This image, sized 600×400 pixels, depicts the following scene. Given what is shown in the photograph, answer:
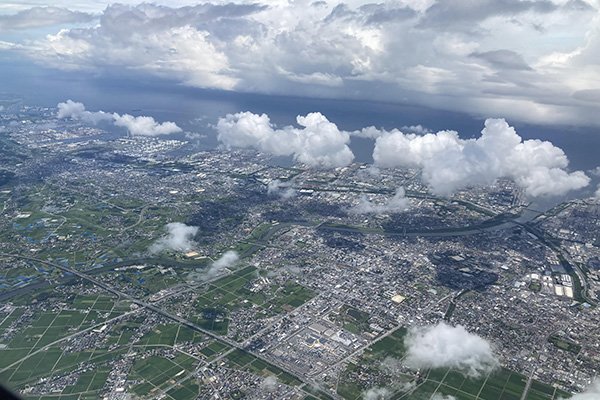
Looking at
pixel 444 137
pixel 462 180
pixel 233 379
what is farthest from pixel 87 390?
pixel 444 137

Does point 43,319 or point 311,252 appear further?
point 311,252

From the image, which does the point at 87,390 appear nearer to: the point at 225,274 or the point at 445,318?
the point at 225,274

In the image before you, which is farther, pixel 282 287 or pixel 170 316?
pixel 282 287

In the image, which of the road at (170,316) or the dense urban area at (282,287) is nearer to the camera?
the dense urban area at (282,287)

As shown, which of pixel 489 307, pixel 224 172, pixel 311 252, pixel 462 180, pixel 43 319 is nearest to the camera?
pixel 43 319

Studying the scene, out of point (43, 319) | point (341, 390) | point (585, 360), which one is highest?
point (585, 360)

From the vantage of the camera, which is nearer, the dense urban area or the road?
the dense urban area

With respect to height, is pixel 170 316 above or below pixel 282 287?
below

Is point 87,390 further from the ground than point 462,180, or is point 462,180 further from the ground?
point 462,180
